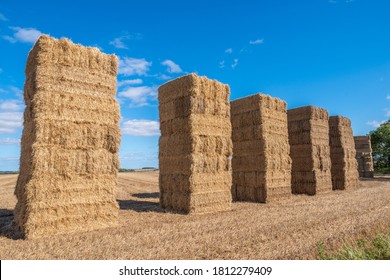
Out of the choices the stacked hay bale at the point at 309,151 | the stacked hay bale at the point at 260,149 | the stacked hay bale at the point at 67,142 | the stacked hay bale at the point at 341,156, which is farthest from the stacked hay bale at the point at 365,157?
the stacked hay bale at the point at 67,142

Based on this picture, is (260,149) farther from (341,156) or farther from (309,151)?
(341,156)

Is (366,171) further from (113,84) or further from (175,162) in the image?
(113,84)

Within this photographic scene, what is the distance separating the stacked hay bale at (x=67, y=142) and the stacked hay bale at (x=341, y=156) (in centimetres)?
1895

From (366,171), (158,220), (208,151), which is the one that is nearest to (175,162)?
(208,151)

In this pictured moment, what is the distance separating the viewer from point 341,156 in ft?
77.8

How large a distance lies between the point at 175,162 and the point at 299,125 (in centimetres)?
1096

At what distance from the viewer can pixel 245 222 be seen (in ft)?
32.6

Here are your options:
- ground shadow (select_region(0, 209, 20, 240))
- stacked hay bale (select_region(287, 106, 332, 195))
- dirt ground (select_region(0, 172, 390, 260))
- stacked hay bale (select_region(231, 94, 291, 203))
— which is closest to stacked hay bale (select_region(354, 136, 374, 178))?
stacked hay bale (select_region(287, 106, 332, 195))

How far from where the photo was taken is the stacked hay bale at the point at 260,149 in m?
16.2

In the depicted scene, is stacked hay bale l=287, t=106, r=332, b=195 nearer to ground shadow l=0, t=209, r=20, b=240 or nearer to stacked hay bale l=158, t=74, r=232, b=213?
stacked hay bale l=158, t=74, r=232, b=213

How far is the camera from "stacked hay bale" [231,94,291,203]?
1616 cm

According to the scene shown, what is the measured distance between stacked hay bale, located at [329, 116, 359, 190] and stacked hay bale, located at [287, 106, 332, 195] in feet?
8.45

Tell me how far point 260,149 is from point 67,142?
32.7 feet

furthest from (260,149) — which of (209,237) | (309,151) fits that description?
(209,237)
